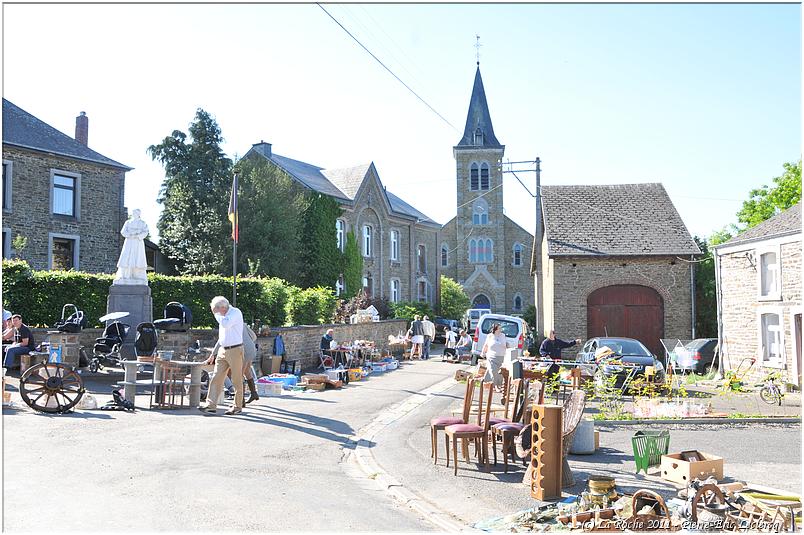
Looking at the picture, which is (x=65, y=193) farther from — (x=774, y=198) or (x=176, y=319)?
(x=774, y=198)

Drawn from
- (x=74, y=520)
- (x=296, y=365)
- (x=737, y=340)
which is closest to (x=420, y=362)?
(x=296, y=365)

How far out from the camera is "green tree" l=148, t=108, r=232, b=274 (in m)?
31.1

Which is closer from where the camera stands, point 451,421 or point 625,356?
point 451,421

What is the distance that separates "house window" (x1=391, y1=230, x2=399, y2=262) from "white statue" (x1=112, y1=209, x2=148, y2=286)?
95.5ft

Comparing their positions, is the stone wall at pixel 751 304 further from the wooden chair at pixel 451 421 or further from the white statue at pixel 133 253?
the white statue at pixel 133 253

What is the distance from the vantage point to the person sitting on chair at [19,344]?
45.4 ft

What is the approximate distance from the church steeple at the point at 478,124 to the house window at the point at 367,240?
758 inches

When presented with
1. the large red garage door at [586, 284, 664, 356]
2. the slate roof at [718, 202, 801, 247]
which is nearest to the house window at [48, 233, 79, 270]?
the large red garage door at [586, 284, 664, 356]

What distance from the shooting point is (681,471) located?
7871 mm

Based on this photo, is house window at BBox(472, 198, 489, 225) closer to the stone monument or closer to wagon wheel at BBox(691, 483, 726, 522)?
the stone monument

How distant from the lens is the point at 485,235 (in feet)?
196

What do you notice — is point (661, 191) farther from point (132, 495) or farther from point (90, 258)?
point (132, 495)

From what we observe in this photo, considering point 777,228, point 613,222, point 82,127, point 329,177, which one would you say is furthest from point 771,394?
point 329,177

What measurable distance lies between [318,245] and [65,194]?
11985mm
